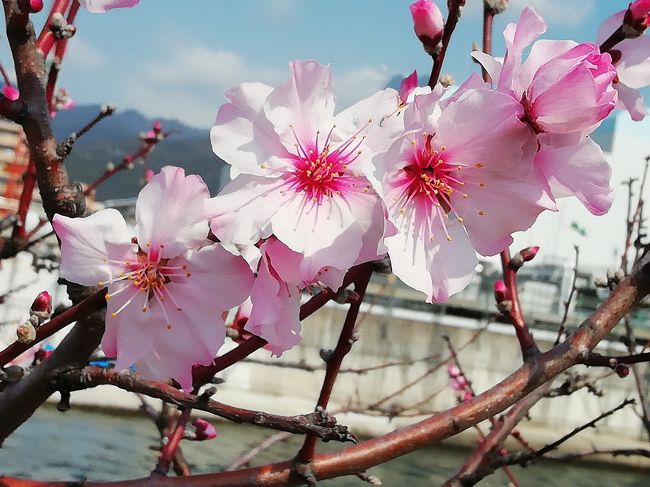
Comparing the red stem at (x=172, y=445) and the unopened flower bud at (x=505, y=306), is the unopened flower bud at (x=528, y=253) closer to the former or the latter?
the unopened flower bud at (x=505, y=306)

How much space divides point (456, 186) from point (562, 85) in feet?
0.38

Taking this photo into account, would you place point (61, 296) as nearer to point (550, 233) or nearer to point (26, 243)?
point (26, 243)

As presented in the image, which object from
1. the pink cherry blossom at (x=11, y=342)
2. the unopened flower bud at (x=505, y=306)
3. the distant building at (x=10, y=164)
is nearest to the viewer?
the unopened flower bud at (x=505, y=306)

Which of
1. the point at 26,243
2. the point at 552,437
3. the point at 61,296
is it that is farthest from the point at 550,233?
the point at 26,243

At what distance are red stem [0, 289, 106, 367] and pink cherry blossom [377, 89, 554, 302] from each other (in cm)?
22

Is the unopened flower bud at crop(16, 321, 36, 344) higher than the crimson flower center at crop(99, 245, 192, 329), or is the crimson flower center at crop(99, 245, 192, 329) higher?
the crimson flower center at crop(99, 245, 192, 329)

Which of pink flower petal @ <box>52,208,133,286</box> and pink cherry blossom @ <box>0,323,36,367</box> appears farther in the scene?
pink cherry blossom @ <box>0,323,36,367</box>

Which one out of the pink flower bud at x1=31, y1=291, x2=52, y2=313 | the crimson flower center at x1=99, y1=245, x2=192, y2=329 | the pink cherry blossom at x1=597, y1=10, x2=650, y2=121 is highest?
the pink cherry blossom at x1=597, y1=10, x2=650, y2=121

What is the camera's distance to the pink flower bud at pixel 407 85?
1.90ft

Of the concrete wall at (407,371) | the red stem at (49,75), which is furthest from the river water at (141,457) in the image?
the red stem at (49,75)

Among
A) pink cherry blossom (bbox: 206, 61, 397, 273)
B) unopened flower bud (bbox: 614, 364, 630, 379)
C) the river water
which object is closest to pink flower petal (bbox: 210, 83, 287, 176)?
pink cherry blossom (bbox: 206, 61, 397, 273)

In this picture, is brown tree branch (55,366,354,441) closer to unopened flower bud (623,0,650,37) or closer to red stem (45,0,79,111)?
red stem (45,0,79,111)

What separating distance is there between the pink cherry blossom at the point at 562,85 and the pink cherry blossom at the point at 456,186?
0.7 inches

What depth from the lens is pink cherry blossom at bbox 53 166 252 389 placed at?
54cm
